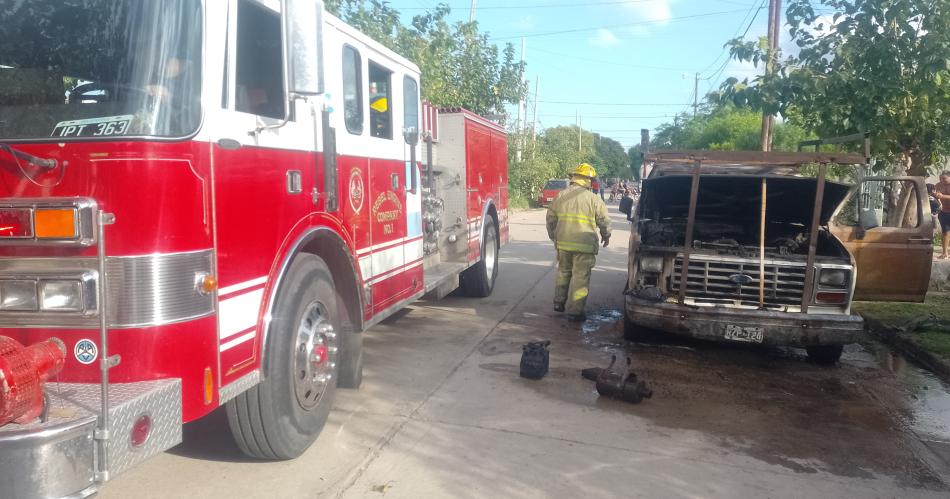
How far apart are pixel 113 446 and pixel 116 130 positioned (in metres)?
1.26

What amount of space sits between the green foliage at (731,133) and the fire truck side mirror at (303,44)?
62.1 ft

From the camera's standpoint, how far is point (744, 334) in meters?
6.08

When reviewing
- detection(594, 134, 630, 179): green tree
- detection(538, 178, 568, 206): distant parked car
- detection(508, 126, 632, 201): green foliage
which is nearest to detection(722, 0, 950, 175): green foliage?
detection(508, 126, 632, 201): green foliage

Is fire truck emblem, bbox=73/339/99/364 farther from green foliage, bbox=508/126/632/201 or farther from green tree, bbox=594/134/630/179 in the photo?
green tree, bbox=594/134/630/179

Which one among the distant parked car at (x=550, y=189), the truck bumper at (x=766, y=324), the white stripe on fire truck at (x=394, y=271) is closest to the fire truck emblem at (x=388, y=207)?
the white stripe on fire truck at (x=394, y=271)

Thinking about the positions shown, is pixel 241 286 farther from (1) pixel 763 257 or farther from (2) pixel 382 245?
(1) pixel 763 257

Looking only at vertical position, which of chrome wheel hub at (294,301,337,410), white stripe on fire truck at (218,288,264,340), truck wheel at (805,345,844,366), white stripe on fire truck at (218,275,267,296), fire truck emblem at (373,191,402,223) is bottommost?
truck wheel at (805,345,844,366)

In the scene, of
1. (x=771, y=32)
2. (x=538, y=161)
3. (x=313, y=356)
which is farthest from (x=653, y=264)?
(x=538, y=161)

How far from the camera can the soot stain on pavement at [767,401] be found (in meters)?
4.61

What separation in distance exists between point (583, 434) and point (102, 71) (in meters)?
3.46

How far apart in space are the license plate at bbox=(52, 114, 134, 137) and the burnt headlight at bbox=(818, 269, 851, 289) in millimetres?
5380

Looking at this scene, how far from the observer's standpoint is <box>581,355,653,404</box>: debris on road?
5.45 m

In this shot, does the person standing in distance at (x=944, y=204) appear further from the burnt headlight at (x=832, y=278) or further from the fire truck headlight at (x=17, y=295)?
the fire truck headlight at (x=17, y=295)

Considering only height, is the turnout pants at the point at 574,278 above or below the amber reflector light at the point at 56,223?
below
